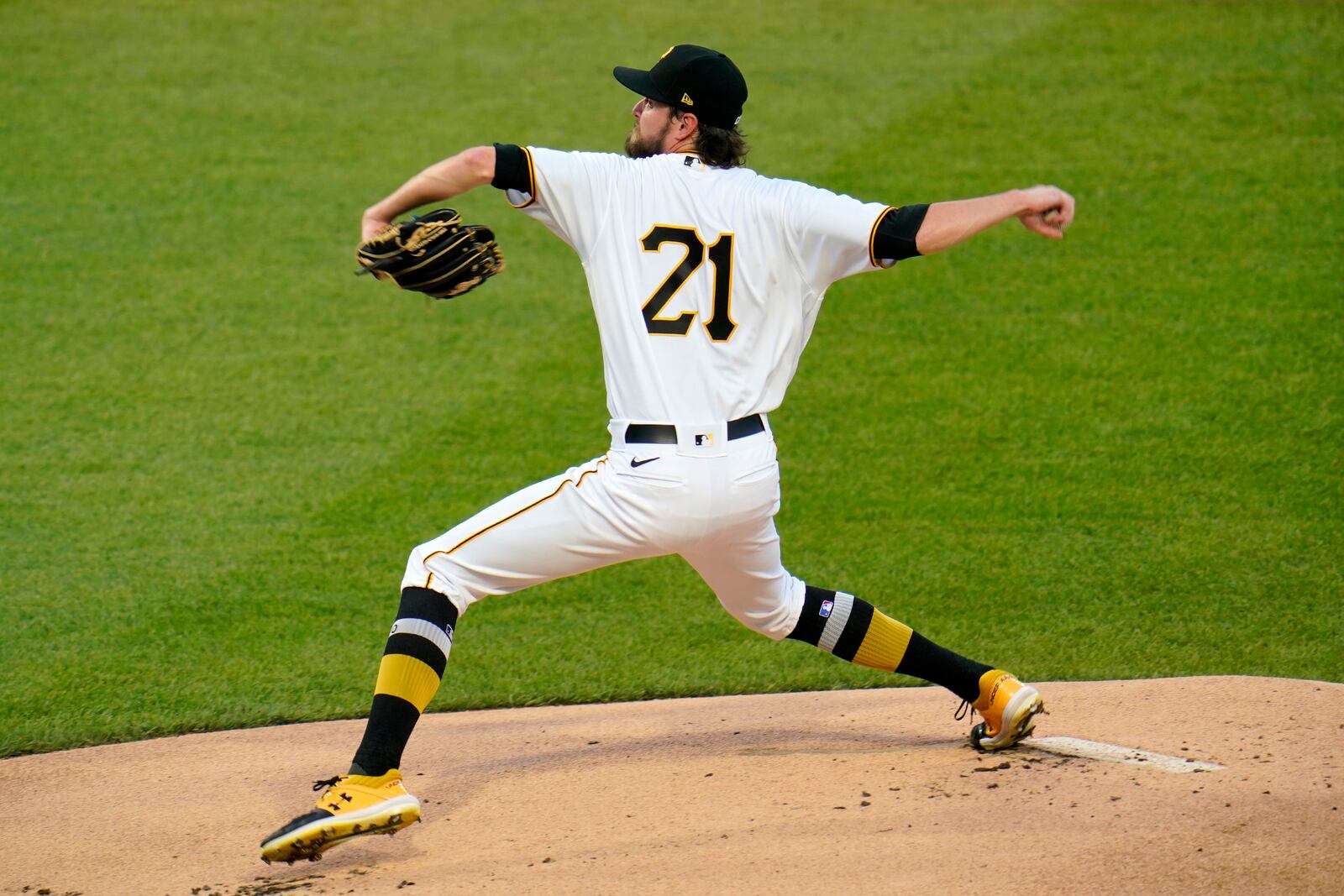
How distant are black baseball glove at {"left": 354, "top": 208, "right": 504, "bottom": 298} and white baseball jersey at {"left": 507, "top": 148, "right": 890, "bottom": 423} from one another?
Result: 17 centimetres

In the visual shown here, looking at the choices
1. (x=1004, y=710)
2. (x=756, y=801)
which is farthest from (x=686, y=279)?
(x=1004, y=710)

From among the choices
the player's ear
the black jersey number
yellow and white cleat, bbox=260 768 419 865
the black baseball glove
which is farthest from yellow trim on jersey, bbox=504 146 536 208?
yellow and white cleat, bbox=260 768 419 865

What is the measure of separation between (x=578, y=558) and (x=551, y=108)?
7.14m

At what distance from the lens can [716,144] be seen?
3.77 metres

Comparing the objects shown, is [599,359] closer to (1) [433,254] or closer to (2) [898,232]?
(1) [433,254]

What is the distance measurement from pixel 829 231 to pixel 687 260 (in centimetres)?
34

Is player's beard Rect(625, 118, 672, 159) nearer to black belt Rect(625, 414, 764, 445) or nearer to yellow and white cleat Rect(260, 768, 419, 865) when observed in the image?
black belt Rect(625, 414, 764, 445)

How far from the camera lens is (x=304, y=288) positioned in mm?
8211

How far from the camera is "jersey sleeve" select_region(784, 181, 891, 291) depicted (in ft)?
11.7

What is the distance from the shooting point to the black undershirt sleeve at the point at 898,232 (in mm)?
3506

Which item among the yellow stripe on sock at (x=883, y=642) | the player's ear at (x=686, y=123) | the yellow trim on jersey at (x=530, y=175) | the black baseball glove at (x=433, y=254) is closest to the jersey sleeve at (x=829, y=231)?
the player's ear at (x=686, y=123)

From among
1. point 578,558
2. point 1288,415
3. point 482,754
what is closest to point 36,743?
point 482,754

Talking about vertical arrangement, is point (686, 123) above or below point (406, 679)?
above

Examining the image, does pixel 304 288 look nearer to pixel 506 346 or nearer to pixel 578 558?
pixel 506 346
